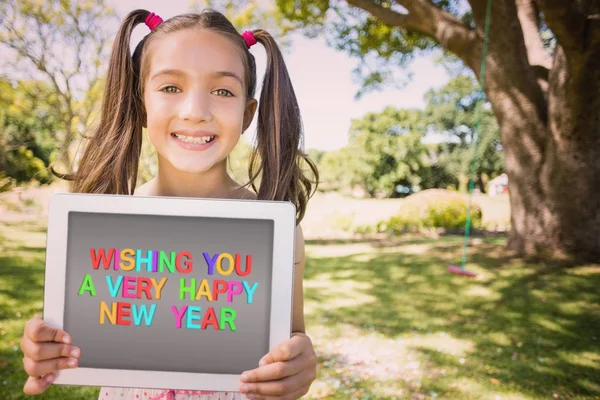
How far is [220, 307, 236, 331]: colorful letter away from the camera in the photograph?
87cm

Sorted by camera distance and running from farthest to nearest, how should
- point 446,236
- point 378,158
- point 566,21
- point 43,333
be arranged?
point 378,158
point 446,236
point 566,21
point 43,333

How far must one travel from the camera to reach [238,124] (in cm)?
111

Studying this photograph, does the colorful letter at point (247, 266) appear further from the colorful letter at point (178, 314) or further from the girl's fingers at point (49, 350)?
the girl's fingers at point (49, 350)

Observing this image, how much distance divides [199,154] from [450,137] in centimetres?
2759

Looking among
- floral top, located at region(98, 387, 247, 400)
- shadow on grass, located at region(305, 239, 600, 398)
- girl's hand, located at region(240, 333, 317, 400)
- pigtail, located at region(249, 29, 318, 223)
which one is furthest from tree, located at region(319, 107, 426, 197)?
girl's hand, located at region(240, 333, 317, 400)

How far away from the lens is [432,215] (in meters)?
9.64

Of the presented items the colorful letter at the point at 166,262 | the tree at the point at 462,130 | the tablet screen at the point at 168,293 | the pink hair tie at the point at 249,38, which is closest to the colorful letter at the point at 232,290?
the tablet screen at the point at 168,293

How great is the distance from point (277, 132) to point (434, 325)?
128 inches

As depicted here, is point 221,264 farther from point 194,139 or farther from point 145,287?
point 194,139

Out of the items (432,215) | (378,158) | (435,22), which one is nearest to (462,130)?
(378,158)

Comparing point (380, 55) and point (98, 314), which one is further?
point (380, 55)

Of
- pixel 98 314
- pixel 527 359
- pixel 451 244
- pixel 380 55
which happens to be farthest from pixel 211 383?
pixel 380 55

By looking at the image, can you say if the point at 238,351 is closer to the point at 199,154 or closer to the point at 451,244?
the point at 199,154

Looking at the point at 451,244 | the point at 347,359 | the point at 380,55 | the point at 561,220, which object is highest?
the point at 380,55
